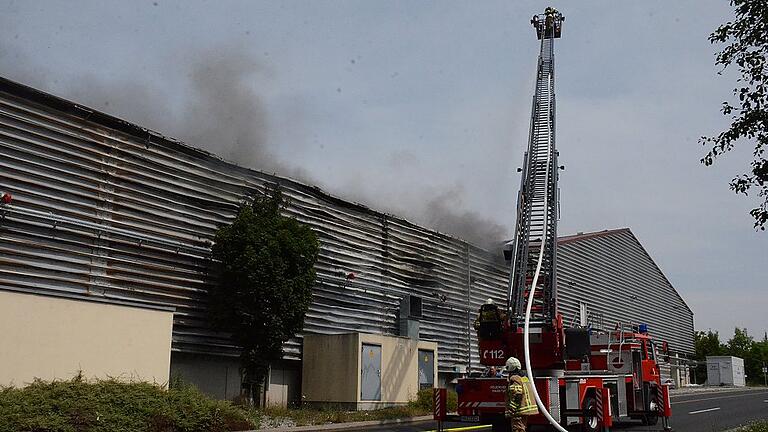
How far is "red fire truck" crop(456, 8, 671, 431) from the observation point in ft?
48.5

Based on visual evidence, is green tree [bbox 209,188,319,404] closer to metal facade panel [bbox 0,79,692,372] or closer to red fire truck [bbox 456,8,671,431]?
metal facade panel [bbox 0,79,692,372]

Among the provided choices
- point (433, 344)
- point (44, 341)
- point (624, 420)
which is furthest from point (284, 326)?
point (624, 420)

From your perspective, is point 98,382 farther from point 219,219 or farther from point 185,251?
point 219,219

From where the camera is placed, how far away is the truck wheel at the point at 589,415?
1505 centimetres

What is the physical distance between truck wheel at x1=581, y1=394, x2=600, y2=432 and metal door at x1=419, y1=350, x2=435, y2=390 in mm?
10671

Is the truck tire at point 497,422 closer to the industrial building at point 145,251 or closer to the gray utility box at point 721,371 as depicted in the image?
the industrial building at point 145,251

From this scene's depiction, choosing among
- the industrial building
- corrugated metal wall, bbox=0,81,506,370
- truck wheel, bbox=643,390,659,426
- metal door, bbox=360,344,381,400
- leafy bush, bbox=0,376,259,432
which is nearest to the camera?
leafy bush, bbox=0,376,259,432

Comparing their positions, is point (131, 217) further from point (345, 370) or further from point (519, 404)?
point (519, 404)

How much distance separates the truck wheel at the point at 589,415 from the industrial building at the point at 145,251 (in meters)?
3.53

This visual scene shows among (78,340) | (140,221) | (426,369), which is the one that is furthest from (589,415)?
(140,221)

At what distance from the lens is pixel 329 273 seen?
2448 cm

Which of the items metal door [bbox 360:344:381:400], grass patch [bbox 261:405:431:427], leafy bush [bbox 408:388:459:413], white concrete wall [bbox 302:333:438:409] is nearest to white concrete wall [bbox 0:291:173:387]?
grass patch [bbox 261:405:431:427]

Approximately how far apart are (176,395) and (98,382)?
151 centimetres

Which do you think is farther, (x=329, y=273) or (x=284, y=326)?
(x=329, y=273)
